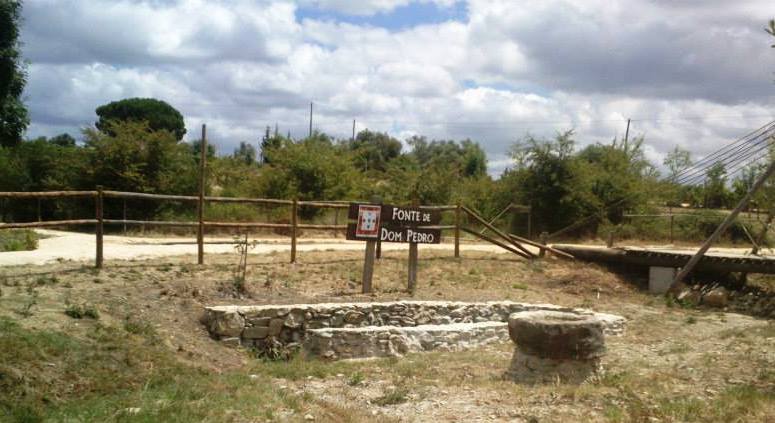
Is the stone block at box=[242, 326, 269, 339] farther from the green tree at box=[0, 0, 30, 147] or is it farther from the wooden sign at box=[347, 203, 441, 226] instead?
the green tree at box=[0, 0, 30, 147]

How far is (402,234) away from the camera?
15.7m

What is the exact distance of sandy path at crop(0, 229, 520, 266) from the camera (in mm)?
14250

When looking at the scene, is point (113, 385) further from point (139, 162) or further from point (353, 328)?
point (139, 162)

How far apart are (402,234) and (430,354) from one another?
3.48 m

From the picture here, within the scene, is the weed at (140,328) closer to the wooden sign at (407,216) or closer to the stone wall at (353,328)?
the stone wall at (353,328)

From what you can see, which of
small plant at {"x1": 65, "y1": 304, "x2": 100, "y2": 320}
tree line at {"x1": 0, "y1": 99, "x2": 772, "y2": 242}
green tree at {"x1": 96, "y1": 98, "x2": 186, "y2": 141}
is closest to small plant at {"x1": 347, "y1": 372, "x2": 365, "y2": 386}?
small plant at {"x1": 65, "y1": 304, "x2": 100, "y2": 320}

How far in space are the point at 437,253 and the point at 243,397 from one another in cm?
1248

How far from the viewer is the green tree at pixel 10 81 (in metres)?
14.7

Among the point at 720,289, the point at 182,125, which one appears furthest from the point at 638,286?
the point at 182,125

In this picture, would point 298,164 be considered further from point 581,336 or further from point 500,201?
point 581,336

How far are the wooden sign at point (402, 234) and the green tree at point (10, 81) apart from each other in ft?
23.8

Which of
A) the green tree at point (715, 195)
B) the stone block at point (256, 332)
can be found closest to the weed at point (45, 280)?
the stone block at point (256, 332)

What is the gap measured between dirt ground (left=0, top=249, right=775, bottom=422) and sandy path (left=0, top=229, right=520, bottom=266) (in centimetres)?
78

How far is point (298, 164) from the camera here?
2961 cm
